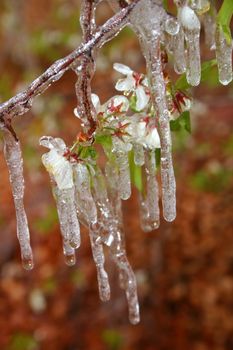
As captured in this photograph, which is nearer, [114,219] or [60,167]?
[60,167]

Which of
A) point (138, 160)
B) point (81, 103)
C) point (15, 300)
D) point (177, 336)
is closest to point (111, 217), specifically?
point (138, 160)

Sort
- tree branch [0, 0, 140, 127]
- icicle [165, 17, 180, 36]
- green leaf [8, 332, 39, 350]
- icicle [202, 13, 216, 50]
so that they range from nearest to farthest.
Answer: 1. tree branch [0, 0, 140, 127]
2. icicle [165, 17, 180, 36]
3. icicle [202, 13, 216, 50]
4. green leaf [8, 332, 39, 350]

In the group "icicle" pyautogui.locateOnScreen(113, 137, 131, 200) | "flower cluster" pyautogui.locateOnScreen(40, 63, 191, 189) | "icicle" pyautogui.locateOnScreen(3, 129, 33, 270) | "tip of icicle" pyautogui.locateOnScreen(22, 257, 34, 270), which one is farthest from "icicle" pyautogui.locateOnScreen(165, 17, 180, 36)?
"tip of icicle" pyautogui.locateOnScreen(22, 257, 34, 270)

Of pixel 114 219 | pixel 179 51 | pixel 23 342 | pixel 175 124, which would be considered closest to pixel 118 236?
pixel 114 219

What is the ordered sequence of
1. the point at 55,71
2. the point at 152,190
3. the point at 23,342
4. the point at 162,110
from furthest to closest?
the point at 23,342 < the point at 152,190 < the point at 162,110 < the point at 55,71

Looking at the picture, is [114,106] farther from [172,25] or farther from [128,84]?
[172,25]

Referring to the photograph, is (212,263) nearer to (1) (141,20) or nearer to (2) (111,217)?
(2) (111,217)

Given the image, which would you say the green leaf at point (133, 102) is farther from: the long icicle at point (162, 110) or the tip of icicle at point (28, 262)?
the tip of icicle at point (28, 262)

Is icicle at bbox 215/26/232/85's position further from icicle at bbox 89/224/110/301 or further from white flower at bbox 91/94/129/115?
icicle at bbox 89/224/110/301
